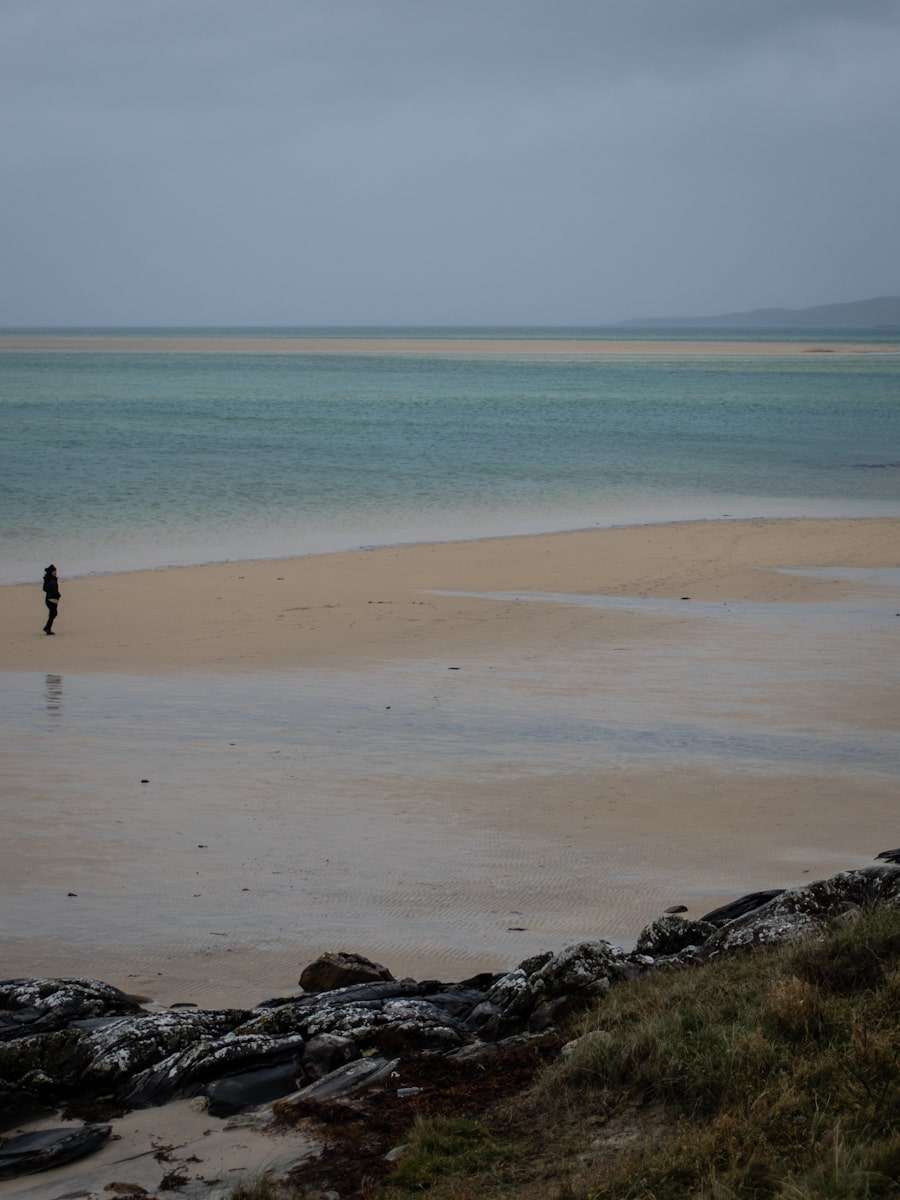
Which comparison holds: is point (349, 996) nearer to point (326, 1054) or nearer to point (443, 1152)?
point (326, 1054)

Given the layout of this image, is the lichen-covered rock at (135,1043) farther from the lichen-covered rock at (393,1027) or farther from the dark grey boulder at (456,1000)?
the dark grey boulder at (456,1000)

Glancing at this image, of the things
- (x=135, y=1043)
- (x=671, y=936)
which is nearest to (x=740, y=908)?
(x=671, y=936)

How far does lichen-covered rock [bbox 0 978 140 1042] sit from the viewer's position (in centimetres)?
788

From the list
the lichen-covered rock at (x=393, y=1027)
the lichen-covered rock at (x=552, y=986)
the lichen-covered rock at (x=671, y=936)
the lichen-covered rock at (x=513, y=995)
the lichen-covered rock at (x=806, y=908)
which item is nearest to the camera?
the lichen-covered rock at (x=393, y=1027)

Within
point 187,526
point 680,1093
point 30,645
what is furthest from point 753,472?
point 680,1093

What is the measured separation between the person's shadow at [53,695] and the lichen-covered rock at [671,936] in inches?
366

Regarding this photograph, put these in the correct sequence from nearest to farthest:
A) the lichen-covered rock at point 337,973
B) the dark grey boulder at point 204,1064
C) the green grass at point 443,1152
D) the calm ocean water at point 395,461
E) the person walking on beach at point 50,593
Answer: the green grass at point 443,1152
the dark grey boulder at point 204,1064
the lichen-covered rock at point 337,973
the person walking on beach at point 50,593
the calm ocean water at point 395,461

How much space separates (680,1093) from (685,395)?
287 ft

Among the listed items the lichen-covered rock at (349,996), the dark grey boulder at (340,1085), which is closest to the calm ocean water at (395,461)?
the lichen-covered rock at (349,996)

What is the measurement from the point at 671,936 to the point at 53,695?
34.7ft

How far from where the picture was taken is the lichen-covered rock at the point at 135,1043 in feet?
23.7

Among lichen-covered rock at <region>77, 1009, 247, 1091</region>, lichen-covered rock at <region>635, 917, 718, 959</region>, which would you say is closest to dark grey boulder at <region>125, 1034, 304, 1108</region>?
lichen-covered rock at <region>77, 1009, 247, 1091</region>

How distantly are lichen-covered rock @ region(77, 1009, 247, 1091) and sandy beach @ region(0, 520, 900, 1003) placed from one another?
1.18 m

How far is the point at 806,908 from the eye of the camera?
8.38 metres
